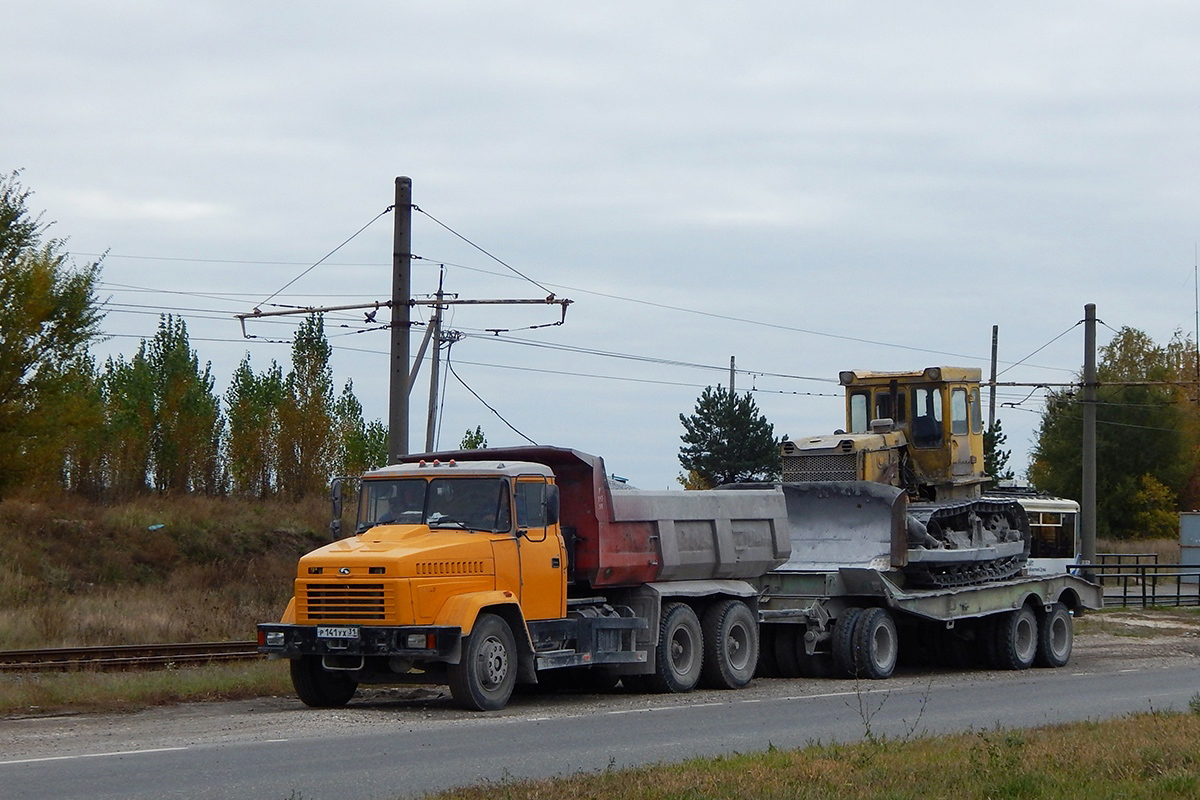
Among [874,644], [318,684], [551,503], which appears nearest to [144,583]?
[874,644]

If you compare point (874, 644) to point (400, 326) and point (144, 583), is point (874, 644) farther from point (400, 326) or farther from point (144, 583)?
point (144, 583)

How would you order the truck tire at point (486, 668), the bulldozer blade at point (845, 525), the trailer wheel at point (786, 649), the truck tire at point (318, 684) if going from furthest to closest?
1. the bulldozer blade at point (845, 525)
2. the trailer wheel at point (786, 649)
3. the truck tire at point (318, 684)
4. the truck tire at point (486, 668)

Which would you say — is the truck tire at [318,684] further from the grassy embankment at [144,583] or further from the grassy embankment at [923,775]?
the grassy embankment at [923,775]

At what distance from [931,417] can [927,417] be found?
6 centimetres

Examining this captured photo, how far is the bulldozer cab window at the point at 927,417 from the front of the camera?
23562 mm

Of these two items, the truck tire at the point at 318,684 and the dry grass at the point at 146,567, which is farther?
the dry grass at the point at 146,567

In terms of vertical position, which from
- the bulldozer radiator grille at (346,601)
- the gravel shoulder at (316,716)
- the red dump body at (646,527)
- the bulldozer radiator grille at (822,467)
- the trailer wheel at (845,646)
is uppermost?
the bulldozer radiator grille at (822,467)

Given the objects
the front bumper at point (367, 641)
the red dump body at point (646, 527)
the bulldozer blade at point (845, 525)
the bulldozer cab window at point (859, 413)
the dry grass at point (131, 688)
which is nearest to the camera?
the front bumper at point (367, 641)

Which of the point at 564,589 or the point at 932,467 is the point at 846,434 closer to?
the point at 932,467

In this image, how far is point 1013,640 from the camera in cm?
2341

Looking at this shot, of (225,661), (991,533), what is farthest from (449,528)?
(991,533)

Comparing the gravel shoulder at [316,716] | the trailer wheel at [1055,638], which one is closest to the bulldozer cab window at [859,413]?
the gravel shoulder at [316,716]

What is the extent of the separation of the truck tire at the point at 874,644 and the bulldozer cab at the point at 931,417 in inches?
123

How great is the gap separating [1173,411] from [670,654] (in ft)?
200
